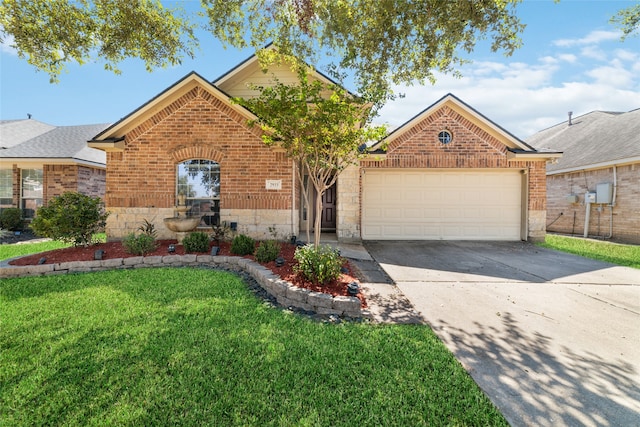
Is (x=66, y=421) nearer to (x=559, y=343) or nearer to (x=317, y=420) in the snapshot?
(x=317, y=420)

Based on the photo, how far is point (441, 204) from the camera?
34.1 ft

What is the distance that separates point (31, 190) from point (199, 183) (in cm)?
1004

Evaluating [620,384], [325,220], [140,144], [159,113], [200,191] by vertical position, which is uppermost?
[159,113]

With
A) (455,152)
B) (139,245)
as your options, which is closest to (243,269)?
(139,245)

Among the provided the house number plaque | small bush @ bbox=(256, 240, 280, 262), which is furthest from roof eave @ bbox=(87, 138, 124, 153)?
small bush @ bbox=(256, 240, 280, 262)

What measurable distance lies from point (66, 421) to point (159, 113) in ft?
26.5

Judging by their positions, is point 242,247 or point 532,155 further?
point 532,155

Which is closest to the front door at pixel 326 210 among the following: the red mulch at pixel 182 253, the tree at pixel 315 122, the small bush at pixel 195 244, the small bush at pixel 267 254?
the red mulch at pixel 182 253

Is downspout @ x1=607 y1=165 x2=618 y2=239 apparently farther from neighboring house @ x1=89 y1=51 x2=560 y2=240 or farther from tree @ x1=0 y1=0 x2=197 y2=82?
tree @ x1=0 y1=0 x2=197 y2=82

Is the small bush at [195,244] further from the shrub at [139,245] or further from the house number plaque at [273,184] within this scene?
the house number plaque at [273,184]

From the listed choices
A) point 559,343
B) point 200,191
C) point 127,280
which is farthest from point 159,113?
point 559,343

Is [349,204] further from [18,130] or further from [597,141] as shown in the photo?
[18,130]

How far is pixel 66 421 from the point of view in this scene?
2102mm

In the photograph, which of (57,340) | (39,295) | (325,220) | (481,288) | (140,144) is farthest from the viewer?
(325,220)
